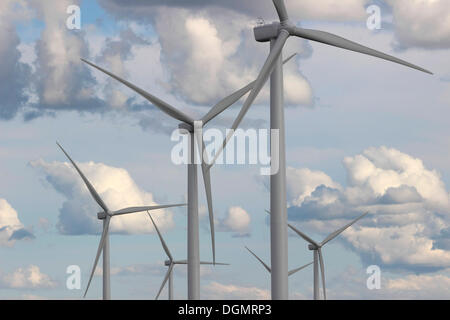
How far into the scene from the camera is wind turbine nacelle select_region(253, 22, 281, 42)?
40812 mm

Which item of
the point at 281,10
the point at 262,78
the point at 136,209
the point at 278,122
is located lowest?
the point at 278,122

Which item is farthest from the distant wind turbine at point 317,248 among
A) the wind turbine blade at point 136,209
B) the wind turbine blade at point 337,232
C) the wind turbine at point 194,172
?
the wind turbine at point 194,172

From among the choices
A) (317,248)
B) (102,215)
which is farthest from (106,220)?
(317,248)

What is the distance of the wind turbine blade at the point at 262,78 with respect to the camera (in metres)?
33.2

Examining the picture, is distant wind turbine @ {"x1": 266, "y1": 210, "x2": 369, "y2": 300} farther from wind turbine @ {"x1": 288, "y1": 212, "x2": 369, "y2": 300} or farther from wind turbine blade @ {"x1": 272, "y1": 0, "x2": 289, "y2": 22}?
wind turbine blade @ {"x1": 272, "y1": 0, "x2": 289, "y2": 22}

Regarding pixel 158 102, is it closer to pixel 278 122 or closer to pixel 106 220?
pixel 278 122

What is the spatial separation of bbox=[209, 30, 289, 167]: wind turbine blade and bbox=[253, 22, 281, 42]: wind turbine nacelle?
14.4 inches

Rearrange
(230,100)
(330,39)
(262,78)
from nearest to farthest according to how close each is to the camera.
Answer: (262,78) < (330,39) < (230,100)

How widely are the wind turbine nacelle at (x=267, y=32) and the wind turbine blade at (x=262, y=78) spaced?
0.37 metres

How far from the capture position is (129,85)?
46.8m

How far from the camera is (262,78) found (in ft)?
119

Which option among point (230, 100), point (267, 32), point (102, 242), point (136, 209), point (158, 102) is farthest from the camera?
point (136, 209)

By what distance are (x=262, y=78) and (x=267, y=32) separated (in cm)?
543
